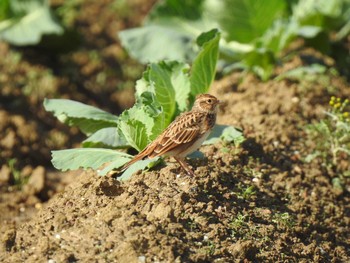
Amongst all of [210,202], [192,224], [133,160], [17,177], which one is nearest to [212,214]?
[210,202]

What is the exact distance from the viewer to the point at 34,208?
272 inches

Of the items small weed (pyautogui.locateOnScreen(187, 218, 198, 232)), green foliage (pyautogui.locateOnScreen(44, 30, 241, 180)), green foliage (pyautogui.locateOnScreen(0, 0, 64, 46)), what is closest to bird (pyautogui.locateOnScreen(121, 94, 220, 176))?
green foliage (pyautogui.locateOnScreen(44, 30, 241, 180))

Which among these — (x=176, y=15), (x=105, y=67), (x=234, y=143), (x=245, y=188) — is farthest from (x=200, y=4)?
(x=245, y=188)

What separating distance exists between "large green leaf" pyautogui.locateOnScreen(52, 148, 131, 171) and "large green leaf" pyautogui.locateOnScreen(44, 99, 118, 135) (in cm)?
37

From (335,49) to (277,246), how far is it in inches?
157

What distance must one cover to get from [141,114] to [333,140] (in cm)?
185

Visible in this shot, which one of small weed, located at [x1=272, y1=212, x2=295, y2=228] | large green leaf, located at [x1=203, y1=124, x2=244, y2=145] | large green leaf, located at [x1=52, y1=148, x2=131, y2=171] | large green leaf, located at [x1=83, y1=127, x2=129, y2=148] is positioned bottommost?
small weed, located at [x1=272, y1=212, x2=295, y2=228]

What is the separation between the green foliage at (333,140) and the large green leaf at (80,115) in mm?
1805

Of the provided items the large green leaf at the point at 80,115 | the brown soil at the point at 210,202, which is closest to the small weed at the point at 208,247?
the brown soil at the point at 210,202

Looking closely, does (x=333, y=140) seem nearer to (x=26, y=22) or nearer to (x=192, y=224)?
(x=192, y=224)

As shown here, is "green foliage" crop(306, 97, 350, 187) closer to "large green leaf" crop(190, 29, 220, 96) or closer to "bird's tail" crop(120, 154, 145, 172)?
"large green leaf" crop(190, 29, 220, 96)

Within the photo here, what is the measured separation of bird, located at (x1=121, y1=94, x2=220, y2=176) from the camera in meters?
5.74

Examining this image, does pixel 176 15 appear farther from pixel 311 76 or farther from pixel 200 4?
pixel 311 76

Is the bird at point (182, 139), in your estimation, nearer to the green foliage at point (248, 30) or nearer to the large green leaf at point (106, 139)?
the large green leaf at point (106, 139)
